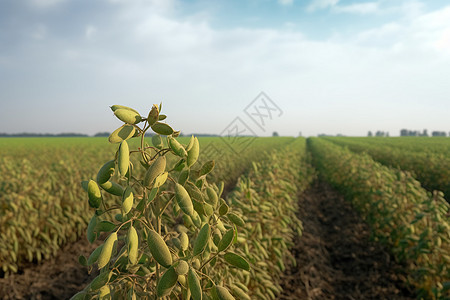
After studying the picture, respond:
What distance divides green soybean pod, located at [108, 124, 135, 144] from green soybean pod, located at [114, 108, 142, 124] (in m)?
0.02

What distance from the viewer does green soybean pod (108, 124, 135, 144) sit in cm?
83

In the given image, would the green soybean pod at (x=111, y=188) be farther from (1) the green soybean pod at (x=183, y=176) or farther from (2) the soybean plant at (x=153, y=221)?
(1) the green soybean pod at (x=183, y=176)

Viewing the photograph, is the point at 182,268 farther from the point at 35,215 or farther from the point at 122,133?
the point at 35,215

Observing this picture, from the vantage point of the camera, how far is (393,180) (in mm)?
4684

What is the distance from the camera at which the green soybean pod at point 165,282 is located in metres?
0.84

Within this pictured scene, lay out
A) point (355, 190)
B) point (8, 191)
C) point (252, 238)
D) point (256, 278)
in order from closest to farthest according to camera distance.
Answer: point (256, 278) → point (252, 238) → point (8, 191) → point (355, 190)

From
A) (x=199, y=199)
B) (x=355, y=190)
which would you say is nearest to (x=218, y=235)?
(x=199, y=199)

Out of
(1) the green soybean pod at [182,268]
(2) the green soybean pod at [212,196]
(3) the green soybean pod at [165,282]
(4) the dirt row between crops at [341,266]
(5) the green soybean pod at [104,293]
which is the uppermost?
(2) the green soybean pod at [212,196]

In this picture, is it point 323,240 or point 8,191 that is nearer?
point 8,191

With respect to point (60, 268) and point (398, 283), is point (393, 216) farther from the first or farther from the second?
point (60, 268)

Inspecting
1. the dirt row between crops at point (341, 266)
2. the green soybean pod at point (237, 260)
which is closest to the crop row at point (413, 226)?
the dirt row between crops at point (341, 266)

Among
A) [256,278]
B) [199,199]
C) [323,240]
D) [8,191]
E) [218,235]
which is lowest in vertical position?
[323,240]

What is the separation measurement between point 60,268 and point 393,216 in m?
4.58

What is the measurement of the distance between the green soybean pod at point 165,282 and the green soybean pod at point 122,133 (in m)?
0.41
